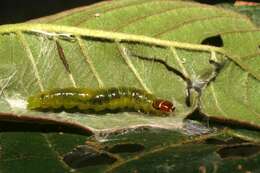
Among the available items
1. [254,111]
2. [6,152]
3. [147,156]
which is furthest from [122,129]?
[254,111]

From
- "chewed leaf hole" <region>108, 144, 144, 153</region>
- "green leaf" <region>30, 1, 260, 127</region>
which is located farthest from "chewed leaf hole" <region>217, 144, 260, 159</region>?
"green leaf" <region>30, 1, 260, 127</region>

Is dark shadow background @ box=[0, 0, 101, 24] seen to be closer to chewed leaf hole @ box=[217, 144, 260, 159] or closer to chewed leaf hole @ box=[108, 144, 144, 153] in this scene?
chewed leaf hole @ box=[108, 144, 144, 153]

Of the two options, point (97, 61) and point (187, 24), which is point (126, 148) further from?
point (187, 24)

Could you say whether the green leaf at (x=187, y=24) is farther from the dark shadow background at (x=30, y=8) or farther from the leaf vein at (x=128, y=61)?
the dark shadow background at (x=30, y=8)

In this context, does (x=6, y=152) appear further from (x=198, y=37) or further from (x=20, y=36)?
(x=198, y=37)

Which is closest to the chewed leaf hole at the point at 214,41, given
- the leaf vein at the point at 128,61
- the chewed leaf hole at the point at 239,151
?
the leaf vein at the point at 128,61

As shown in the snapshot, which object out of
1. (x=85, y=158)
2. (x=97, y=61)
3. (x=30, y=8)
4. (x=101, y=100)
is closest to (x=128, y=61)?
(x=97, y=61)

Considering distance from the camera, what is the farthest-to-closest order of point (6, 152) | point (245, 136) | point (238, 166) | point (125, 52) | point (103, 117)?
point (125, 52), point (103, 117), point (245, 136), point (6, 152), point (238, 166)
